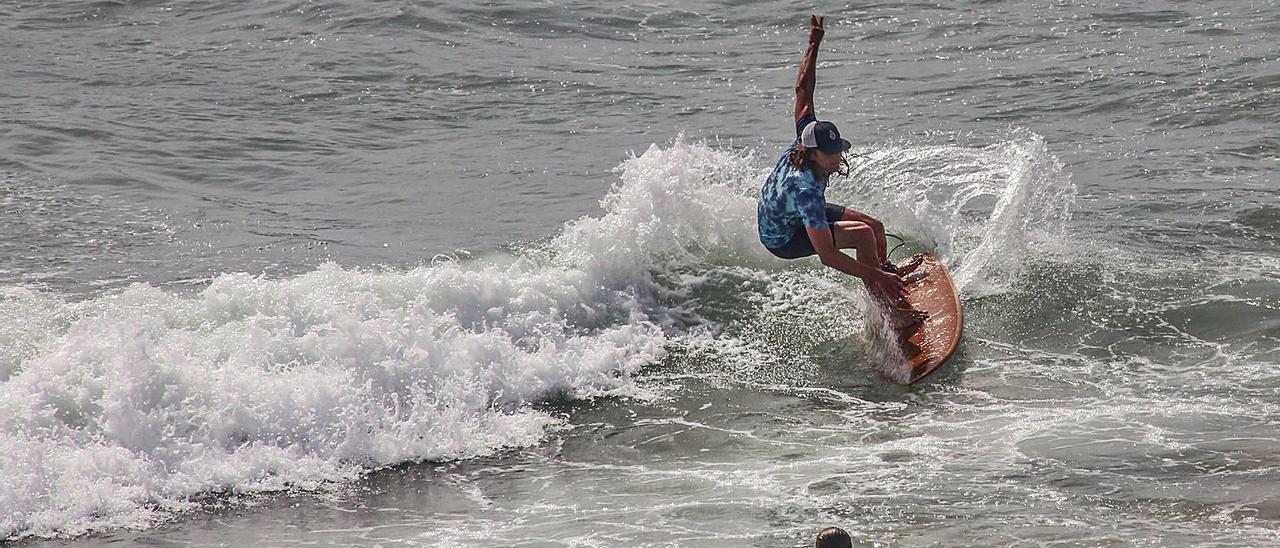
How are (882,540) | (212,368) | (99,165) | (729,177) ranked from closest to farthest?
(882,540), (212,368), (729,177), (99,165)

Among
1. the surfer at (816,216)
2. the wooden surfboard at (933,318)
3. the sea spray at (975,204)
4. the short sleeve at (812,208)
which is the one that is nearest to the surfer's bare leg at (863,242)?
the surfer at (816,216)

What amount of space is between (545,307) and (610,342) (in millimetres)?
647

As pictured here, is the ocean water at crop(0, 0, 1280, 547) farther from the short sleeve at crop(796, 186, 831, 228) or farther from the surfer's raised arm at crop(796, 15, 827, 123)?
the surfer's raised arm at crop(796, 15, 827, 123)

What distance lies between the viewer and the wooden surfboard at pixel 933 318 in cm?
853

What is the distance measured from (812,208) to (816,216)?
6 cm

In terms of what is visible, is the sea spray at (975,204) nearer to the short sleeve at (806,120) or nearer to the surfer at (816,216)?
the surfer at (816,216)

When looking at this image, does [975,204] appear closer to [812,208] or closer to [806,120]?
[806,120]

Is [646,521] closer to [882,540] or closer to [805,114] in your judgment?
[882,540]

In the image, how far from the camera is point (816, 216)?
834cm

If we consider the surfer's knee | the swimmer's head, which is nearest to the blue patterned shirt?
the surfer's knee

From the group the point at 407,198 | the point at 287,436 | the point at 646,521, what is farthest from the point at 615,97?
the point at 646,521

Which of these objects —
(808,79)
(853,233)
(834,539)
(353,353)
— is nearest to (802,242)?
(853,233)

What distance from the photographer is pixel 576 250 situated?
34.7 feet

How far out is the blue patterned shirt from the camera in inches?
329
